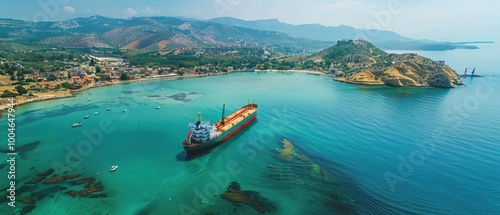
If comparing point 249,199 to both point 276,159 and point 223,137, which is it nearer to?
point 276,159

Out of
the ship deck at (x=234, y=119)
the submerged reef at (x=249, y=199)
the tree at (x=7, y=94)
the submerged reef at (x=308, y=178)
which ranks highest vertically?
the ship deck at (x=234, y=119)

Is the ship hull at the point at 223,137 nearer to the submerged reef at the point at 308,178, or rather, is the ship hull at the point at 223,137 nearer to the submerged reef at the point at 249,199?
the submerged reef at the point at 308,178

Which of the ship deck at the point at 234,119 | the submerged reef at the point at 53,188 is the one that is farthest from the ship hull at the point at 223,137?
the submerged reef at the point at 53,188

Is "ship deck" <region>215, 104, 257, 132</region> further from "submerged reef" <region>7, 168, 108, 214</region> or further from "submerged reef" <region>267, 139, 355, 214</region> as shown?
"submerged reef" <region>7, 168, 108, 214</region>

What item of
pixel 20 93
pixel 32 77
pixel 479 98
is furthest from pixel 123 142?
pixel 479 98

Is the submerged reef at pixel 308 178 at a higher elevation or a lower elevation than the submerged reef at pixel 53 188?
higher

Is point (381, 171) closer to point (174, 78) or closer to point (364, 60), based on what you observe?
point (174, 78)

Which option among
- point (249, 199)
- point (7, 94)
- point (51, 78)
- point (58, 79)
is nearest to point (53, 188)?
point (249, 199)
